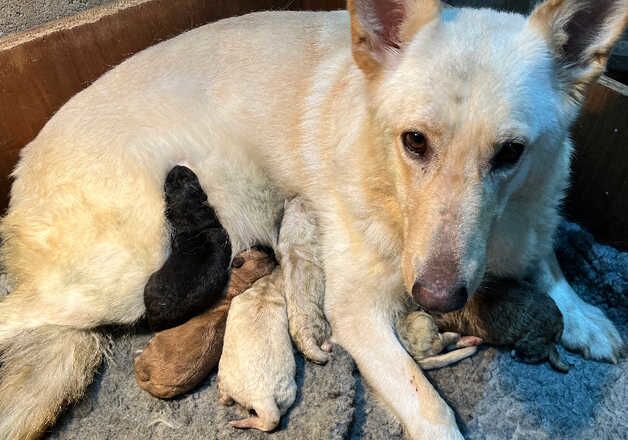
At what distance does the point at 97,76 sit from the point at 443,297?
81.0 inches

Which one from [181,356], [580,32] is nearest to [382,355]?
[181,356]

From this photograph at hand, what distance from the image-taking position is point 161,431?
6.92ft

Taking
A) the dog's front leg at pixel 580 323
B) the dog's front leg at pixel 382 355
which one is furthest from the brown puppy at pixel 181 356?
the dog's front leg at pixel 580 323

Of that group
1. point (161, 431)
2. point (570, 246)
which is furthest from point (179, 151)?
point (570, 246)

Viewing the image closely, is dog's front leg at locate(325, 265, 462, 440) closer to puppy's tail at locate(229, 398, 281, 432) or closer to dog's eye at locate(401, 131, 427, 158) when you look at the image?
puppy's tail at locate(229, 398, 281, 432)

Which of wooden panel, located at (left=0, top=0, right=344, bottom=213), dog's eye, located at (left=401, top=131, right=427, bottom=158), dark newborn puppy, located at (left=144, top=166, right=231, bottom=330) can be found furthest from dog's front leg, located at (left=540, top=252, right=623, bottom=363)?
wooden panel, located at (left=0, top=0, right=344, bottom=213)

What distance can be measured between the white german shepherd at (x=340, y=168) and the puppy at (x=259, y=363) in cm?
26

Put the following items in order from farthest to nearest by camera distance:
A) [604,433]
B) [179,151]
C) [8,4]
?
[8,4], [179,151], [604,433]

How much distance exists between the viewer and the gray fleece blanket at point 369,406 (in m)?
2.04

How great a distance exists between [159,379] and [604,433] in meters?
1.59

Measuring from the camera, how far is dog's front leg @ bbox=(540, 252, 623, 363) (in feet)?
7.47

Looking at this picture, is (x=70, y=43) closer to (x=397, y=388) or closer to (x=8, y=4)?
(x=8, y=4)

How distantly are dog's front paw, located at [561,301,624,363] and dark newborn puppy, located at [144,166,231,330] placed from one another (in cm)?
142

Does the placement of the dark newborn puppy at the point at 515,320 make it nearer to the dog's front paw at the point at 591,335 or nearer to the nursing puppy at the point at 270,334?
the dog's front paw at the point at 591,335
